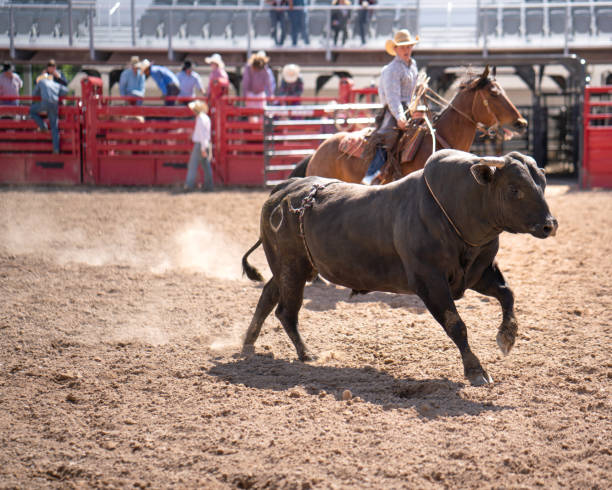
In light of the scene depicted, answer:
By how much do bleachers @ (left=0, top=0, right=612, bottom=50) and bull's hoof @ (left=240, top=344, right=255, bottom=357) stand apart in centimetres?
1349

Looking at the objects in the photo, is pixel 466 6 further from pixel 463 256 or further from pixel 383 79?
pixel 463 256

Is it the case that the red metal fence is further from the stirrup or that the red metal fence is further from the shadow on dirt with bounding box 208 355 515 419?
the shadow on dirt with bounding box 208 355 515 419

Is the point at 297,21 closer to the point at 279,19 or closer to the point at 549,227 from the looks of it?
the point at 279,19

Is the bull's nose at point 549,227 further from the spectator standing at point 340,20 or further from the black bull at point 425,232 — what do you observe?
the spectator standing at point 340,20

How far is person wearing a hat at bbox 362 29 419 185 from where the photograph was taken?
7590 mm

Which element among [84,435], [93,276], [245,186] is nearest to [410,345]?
[84,435]

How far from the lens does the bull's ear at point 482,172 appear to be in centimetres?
432

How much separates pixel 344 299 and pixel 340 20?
12.7 m

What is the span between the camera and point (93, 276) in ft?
25.7

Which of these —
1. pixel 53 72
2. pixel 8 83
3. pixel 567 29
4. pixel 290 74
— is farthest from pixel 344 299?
pixel 567 29

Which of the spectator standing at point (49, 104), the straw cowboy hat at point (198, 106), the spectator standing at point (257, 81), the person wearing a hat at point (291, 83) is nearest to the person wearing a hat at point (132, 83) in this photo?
the spectator standing at point (49, 104)

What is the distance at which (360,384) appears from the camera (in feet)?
15.1

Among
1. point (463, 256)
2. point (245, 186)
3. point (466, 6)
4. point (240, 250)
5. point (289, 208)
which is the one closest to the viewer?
point (463, 256)

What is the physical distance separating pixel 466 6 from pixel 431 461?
15498 mm
